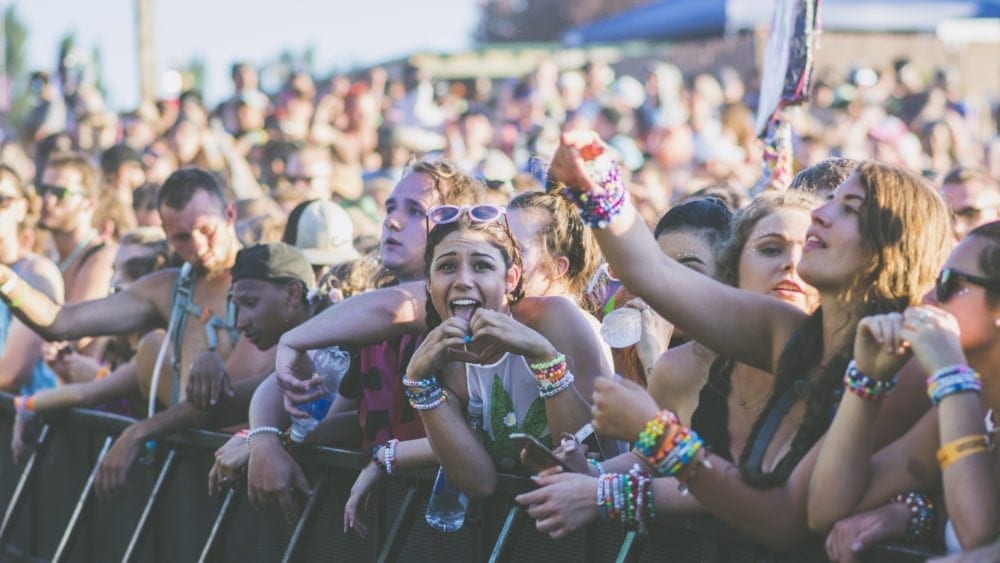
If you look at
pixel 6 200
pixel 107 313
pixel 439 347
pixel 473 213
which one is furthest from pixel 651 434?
pixel 6 200

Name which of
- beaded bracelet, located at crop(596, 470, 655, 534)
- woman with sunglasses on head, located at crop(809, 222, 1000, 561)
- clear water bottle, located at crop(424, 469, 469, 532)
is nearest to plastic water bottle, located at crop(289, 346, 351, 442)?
clear water bottle, located at crop(424, 469, 469, 532)

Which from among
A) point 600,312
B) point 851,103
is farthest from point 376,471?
point 851,103

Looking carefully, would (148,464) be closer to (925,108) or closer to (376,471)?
(376,471)

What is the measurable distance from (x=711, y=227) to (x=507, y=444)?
4.32ft

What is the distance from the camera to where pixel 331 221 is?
7633mm

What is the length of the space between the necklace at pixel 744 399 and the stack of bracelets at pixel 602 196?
2.25 ft

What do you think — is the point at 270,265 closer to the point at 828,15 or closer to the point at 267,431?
the point at 267,431

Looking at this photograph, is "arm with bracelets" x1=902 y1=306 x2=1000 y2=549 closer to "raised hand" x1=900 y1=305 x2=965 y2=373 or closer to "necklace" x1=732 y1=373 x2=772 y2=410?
"raised hand" x1=900 y1=305 x2=965 y2=373

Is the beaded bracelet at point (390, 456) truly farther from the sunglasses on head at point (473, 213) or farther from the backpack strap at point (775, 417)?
the backpack strap at point (775, 417)

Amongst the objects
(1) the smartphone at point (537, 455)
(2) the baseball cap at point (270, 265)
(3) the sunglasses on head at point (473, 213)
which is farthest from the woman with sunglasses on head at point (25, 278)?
(1) the smartphone at point (537, 455)

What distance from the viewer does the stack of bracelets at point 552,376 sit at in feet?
15.7

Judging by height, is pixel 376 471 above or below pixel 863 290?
below

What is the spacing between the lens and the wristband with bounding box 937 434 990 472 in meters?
3.63

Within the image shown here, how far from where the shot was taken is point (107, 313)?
7660 millimetres
